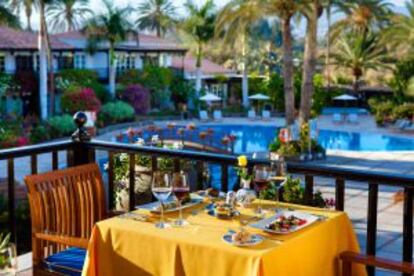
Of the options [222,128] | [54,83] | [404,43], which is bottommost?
[222,128]

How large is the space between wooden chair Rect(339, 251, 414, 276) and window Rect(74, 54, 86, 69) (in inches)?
1339

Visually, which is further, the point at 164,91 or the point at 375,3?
the point at 164,91

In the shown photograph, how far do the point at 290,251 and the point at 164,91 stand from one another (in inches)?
1345

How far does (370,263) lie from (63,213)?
1845 mm

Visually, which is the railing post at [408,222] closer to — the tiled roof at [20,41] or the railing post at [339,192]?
the railing post at [339,192]

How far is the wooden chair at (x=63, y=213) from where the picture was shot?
3529mm

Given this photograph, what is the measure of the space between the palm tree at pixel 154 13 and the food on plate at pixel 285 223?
4997cm

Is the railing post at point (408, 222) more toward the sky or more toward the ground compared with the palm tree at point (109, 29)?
more toward the ground

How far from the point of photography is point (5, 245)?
2107 mm

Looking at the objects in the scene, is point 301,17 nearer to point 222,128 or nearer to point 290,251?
point 222,128

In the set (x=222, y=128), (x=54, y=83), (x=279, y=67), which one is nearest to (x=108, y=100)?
(x=54, y=83)

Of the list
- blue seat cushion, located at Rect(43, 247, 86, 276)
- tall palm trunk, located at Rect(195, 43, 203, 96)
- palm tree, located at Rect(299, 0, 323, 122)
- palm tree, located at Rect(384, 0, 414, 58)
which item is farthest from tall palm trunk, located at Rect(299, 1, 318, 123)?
blue seat cushion, located at Rect(43, 247, 86, 276)

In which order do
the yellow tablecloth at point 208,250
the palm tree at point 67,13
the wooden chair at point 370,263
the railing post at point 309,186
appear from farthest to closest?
the palm tree at point 67,13
the railing post at point 309,186
the wooden chair at point 370,263
the yellow tablecloth at point 208,250

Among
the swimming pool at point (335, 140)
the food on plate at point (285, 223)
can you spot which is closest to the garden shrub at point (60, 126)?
the swimming pool at point (335, 140)
